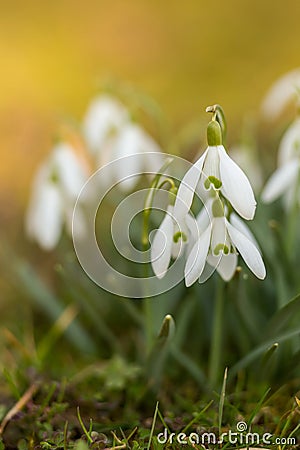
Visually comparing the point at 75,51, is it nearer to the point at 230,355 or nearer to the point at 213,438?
the point at 230,355

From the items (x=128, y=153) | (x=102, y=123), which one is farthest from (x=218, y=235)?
(x=102, y=123)

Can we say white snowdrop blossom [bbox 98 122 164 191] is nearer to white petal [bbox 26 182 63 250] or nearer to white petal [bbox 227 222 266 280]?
white petal [bbox 26 182 63 250]

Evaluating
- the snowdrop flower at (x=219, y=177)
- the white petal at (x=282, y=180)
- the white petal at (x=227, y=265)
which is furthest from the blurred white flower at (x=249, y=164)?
the snowdrop flower at (x=219, y=177)

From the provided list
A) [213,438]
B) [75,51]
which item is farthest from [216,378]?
[75,51]

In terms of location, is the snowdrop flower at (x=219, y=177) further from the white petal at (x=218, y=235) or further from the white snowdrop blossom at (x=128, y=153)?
the white snowdrop blossom at (x=128, y=153)

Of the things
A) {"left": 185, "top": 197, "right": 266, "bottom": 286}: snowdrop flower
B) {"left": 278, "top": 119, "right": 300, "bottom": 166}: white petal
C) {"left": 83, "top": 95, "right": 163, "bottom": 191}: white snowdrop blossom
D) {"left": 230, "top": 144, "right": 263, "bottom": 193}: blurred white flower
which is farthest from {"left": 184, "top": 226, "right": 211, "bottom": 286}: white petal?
{"left": 230, "top": 144, "right": 263, "bottom": 193}: blurred white flower
